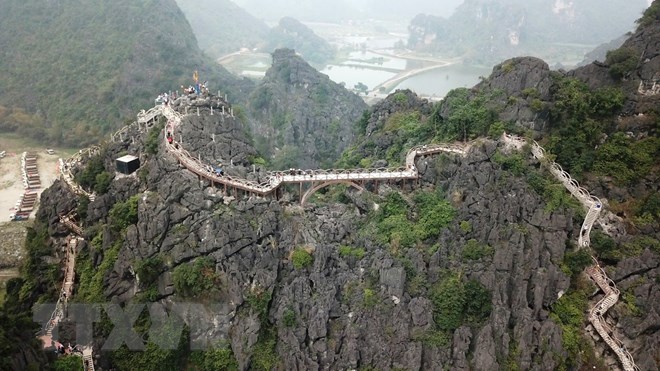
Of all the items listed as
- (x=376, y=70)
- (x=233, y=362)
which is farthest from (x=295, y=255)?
(x=376, y=70)

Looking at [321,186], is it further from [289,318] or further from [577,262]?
[577,262]

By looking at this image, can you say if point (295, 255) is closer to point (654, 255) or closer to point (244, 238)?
point (244, 238)

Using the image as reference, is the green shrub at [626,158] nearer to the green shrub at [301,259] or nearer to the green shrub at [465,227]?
the green shrub at [465,227]

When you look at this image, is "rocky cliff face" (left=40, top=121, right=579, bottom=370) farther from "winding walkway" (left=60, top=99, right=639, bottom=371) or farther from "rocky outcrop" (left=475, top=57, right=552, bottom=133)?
"rocky outcrop" (left=475, top=57, right=552, bottom=133)

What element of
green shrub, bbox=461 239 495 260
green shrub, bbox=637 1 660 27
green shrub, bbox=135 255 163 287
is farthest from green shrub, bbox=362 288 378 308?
green shrub, bbox=637 1 660 27

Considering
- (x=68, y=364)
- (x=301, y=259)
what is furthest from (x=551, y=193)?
(x=68, y=364)

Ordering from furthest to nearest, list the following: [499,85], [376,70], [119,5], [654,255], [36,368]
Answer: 1. [376,70]
2. [119,5]
3. [499,85]
4. [654,255]
5. [36,368]
